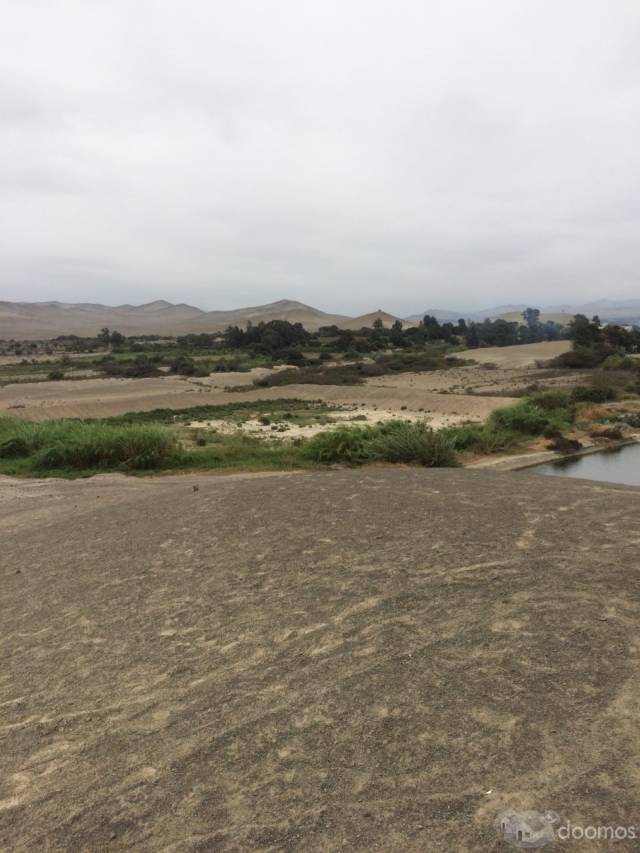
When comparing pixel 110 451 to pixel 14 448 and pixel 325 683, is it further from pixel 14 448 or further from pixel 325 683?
pixel 325 683

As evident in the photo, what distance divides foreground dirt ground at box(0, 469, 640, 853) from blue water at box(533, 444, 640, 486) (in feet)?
24.9

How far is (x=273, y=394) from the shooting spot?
37.8 metres

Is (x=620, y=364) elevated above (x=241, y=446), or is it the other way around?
(x=620, y=364)

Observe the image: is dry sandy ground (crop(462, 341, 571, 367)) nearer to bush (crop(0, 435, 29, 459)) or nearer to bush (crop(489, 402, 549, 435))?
bush (crop(489, 402, 549, 435))

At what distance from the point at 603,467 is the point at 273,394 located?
24608mm

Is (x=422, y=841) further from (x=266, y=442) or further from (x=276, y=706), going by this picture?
(x=266, y=442)

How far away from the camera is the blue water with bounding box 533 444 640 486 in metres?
14.6

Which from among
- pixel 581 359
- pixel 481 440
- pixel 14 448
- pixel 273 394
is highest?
pixel 581 359

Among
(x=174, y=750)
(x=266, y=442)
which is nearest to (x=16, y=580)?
(x=174, y=750)

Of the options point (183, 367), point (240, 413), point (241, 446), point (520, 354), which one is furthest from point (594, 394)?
point (183, 367)

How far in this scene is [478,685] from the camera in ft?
12.7

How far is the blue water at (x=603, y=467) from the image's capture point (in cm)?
1459

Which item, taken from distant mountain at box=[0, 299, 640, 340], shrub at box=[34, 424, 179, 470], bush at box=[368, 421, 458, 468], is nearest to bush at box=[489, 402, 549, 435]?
bush at box=[368, 421, 458, 468]

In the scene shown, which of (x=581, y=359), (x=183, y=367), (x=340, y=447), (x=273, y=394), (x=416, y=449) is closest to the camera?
(x=416, y=449)
